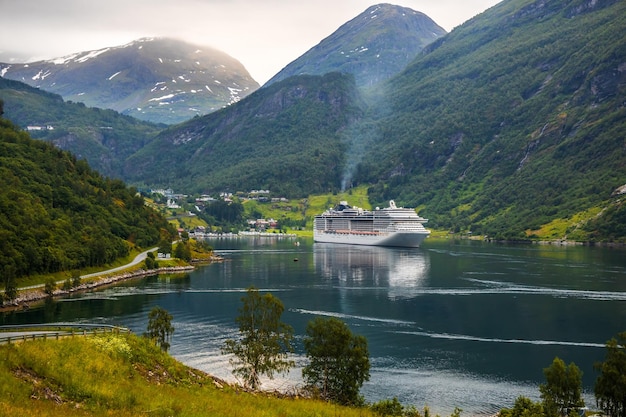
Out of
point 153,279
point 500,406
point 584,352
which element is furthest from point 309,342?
point 153,279

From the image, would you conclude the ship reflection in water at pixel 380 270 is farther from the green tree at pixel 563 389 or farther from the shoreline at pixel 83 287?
the green tree at pixel 563 389

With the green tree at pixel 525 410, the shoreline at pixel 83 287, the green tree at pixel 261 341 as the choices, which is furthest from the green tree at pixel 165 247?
the green tree at pixel 525 410

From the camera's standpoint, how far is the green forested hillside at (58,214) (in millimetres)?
100875

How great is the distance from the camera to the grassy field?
25.9 m

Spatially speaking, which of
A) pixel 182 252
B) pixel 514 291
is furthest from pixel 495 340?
pixel 182 252

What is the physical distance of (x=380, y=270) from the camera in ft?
482

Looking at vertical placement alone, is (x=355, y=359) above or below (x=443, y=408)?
above

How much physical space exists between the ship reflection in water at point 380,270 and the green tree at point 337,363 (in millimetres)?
Answer: 55741

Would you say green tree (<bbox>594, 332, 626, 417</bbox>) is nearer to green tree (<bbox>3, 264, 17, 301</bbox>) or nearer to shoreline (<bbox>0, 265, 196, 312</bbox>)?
shoreline (<bbox>0, 265, 196, 312</bbox>)

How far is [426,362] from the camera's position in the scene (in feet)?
209

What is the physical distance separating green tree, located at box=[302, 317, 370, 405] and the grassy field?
1133 cm

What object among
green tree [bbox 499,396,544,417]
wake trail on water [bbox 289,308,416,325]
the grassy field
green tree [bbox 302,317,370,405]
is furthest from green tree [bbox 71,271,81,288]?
green tree [bbox 499,396,544,417]

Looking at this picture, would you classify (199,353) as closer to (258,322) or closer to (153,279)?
(258,322)

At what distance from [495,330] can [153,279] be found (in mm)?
69997
